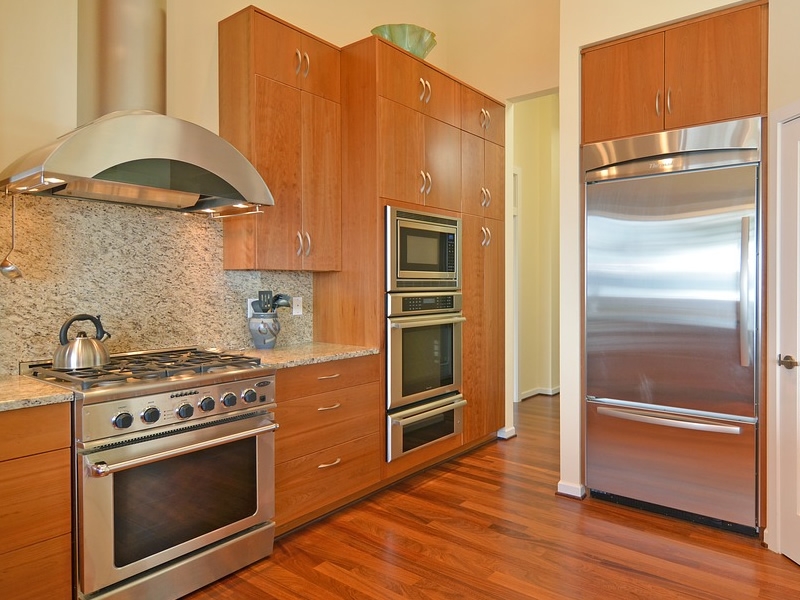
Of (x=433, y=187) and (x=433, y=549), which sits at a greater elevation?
(x=433, y=187)

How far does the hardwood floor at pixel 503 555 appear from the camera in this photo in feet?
7.34

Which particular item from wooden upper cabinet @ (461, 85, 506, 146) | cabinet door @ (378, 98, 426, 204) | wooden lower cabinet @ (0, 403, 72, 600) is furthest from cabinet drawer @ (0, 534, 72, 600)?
wooden upper cabinet @ (461, 85, 506, 146)

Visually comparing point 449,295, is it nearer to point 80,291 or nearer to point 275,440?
point 275,440

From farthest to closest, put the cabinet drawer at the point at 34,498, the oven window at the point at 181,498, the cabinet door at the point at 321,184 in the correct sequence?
the cabinet door at the point at 321,184, the oven window at the point at 181,498, the cabinet drawer at the point at 34,498

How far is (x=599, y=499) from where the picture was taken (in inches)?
126

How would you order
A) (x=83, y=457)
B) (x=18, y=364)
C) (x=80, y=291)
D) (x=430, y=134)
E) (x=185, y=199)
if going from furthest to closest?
1. (x=430, y=134)
2. (x=185, y=199)
3. (x=80, y=291)
4. (x=18, y=364)
5. (x=83, y=457)

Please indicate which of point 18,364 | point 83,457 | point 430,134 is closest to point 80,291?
point 18,364

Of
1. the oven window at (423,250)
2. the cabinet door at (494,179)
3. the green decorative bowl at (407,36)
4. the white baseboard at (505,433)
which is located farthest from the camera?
the white baseboard at (505,433)

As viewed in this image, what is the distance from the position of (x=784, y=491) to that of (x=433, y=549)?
1.67 metres

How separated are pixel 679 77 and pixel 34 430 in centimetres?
337

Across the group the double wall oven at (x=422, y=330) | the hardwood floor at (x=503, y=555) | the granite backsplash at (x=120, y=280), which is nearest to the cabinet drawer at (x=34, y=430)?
the granite backsplash at (x=120, y=280)

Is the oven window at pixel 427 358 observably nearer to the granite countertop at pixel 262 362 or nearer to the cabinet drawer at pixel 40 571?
the granite countertop at pixel 262 362

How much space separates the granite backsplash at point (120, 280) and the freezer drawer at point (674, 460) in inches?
84.7

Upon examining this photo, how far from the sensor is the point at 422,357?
3500 mm
